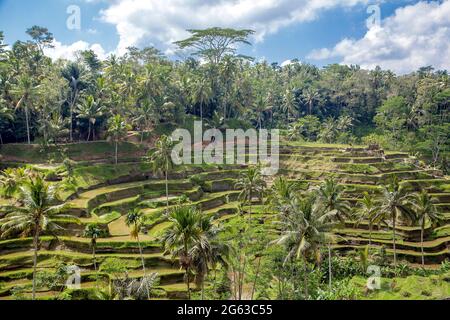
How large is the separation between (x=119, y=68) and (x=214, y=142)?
2163cm

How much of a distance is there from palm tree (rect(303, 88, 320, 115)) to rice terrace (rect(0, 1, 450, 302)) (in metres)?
0.53

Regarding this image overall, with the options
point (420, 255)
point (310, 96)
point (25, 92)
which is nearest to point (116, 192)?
point (25, 92)

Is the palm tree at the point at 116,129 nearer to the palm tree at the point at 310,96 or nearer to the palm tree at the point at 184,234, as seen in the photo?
the palm tree at the point at 184,234

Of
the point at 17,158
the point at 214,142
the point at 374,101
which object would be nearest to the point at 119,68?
the point at 214,142

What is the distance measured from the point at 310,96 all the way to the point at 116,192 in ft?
217

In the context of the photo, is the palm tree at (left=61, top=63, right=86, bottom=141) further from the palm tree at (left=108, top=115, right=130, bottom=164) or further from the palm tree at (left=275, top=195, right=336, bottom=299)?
the palm tree at (left=275, top=195, right=336, bottom=299)

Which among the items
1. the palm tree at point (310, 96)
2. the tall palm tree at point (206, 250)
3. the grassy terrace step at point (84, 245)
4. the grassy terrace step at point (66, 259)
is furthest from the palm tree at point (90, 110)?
the palm tree at point (310, 96)

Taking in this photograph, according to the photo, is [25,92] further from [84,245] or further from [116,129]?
[84,245]

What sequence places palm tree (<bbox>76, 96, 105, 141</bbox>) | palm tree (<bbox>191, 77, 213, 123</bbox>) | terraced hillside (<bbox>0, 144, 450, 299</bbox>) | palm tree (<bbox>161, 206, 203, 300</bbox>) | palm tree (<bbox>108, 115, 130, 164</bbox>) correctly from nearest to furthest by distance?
1. palm tree (<bbox>161, 206, 203, 300</bbox>)
2. terraced hillside (<bbox>0, 144, 450, 299</bbox>)
3. palm tree (<bbox>108, 115, 130, 164</bbox>)
4. palm tree (<bbox>76, 96, 105, 141</bbox>)
5. palm tree (<bbox>191, 77, 213, 123</bbox>)

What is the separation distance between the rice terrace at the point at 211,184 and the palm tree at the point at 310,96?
0.53 m

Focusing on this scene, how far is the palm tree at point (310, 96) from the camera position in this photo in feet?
321

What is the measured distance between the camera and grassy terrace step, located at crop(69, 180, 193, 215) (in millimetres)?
38700

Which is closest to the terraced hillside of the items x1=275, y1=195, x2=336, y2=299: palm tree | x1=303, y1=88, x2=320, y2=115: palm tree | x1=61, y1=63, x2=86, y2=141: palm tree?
x1=275, y1=195, x2=336, y2=299: palm tree

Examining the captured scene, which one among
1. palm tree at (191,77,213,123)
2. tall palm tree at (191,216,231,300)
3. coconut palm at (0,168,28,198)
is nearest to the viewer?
tall palm tree at (191,216,231,300)
